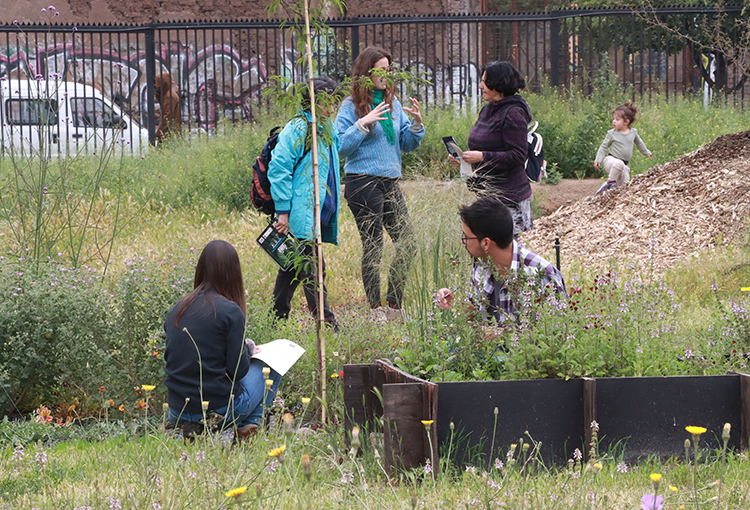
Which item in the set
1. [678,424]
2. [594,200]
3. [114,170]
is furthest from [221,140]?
[678,424]

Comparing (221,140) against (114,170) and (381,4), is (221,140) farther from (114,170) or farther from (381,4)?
(381,4)

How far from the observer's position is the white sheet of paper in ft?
11.2

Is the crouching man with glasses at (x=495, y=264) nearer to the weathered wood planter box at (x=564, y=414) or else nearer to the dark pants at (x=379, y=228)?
the dark pants at (x=379, y=228)

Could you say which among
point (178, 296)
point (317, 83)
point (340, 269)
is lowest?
point (340, 269)

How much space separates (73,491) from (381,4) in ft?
65.8

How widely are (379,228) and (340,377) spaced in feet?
5.15

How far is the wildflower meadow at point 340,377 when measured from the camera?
2.38m

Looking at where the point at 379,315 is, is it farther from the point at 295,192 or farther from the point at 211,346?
the point at 211,346

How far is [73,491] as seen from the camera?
270 centimetres

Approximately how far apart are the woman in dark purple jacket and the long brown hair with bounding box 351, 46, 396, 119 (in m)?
0.66

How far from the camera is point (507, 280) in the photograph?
10.9 ft

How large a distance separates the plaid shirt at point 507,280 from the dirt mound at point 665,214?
3360 millimetres

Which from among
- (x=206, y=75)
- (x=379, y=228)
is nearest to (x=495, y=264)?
(x=379, y=228)

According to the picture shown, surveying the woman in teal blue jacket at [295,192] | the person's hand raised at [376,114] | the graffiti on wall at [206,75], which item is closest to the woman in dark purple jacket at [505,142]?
the person's hand raised at [376,114]
